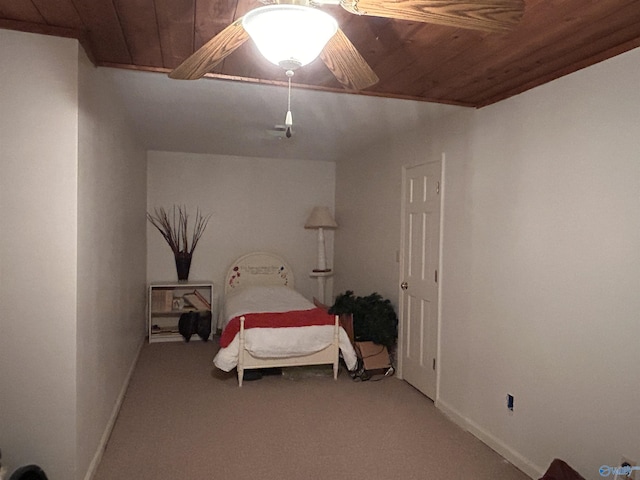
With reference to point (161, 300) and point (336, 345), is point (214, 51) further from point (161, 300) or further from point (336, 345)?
point (161, 300)

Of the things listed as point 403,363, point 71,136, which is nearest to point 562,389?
point 403,363

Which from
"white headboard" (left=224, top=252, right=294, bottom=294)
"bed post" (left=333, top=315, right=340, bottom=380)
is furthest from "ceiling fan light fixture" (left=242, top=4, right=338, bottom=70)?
"white headboard" (left=224, top=252, right=294, bottom=294)

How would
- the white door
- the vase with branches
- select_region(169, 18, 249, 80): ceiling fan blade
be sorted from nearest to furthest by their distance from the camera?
select_region(169, 18, 249, 80): ceiling fan blade
the white door
the vase with branches

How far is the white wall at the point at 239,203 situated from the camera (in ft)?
18.3

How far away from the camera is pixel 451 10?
1.24 m

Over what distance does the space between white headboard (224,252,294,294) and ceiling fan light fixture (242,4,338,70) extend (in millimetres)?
4655

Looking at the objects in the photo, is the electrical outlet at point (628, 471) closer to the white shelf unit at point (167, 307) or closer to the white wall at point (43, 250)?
the white wall at point (43, 250)

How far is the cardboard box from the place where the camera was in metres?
4.17

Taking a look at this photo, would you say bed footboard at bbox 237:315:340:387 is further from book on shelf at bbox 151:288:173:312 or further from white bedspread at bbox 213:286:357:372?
book on shelf at bbox 151:288:173:312

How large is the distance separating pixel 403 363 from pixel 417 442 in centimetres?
120

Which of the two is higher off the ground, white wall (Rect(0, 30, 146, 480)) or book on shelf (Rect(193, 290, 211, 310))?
white wall (Rect(0, 30, 146, 480))

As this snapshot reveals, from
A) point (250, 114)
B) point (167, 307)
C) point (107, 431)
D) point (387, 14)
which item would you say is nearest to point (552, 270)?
point (387, 14)

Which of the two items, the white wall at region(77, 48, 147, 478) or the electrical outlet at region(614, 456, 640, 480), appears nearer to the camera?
the electrical outlet at region(614, 456, 640, 480)

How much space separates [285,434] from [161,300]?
9.38 feet
